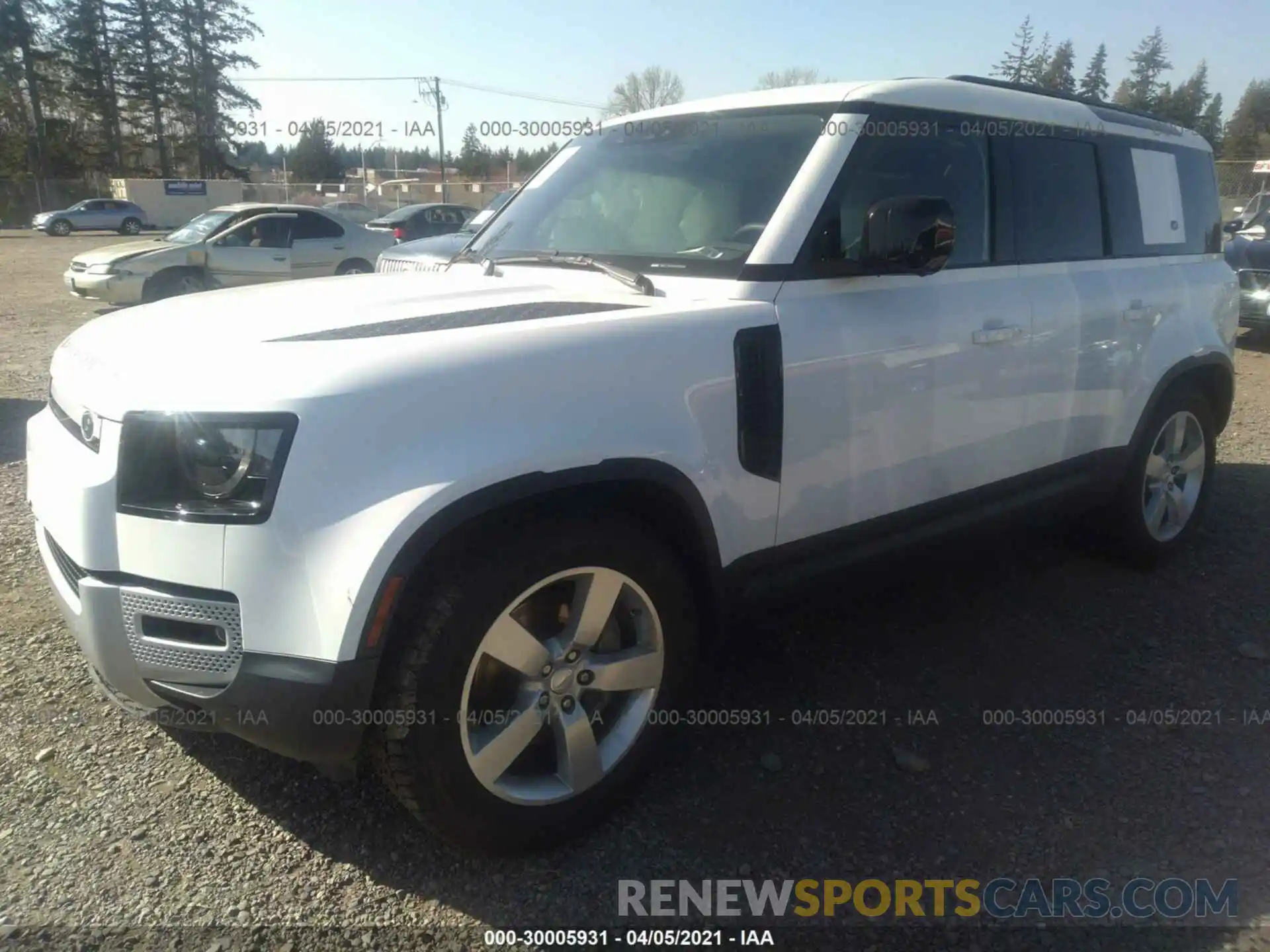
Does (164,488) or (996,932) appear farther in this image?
(996,932)

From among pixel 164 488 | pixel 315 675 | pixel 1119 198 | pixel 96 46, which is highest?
pixel 96 46

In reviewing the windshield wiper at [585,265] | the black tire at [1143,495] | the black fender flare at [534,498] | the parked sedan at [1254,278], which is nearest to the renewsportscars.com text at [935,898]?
the black fender flare at [534,498]

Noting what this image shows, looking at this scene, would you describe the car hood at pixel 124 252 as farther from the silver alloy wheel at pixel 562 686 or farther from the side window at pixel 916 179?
the silver alloy wheel at pixel 562 686

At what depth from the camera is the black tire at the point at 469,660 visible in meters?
2.02

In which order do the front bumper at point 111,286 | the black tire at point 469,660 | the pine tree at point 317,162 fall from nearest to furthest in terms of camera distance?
the black tire at point 469,660 → the front bumper at point 111,286 → the pine tree at point 317,162

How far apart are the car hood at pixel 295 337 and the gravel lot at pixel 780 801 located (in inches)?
45.6

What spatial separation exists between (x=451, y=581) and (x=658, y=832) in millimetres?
1008

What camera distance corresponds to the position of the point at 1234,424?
23.8ft

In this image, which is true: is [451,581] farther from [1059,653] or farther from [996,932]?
[1059,653]

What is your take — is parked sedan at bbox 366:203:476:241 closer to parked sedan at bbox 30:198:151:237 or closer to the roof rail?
the roof rail

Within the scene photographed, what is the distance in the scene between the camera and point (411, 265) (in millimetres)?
3830

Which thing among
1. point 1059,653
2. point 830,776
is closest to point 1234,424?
point 1059,653

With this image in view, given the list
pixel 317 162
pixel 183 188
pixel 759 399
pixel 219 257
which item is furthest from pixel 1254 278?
pixel 317 162

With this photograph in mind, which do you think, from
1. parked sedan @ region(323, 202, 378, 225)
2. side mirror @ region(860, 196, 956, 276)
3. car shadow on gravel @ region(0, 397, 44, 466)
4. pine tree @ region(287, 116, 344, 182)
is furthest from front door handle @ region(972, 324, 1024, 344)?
pine tree @ region(287, 116, 344, 182)
